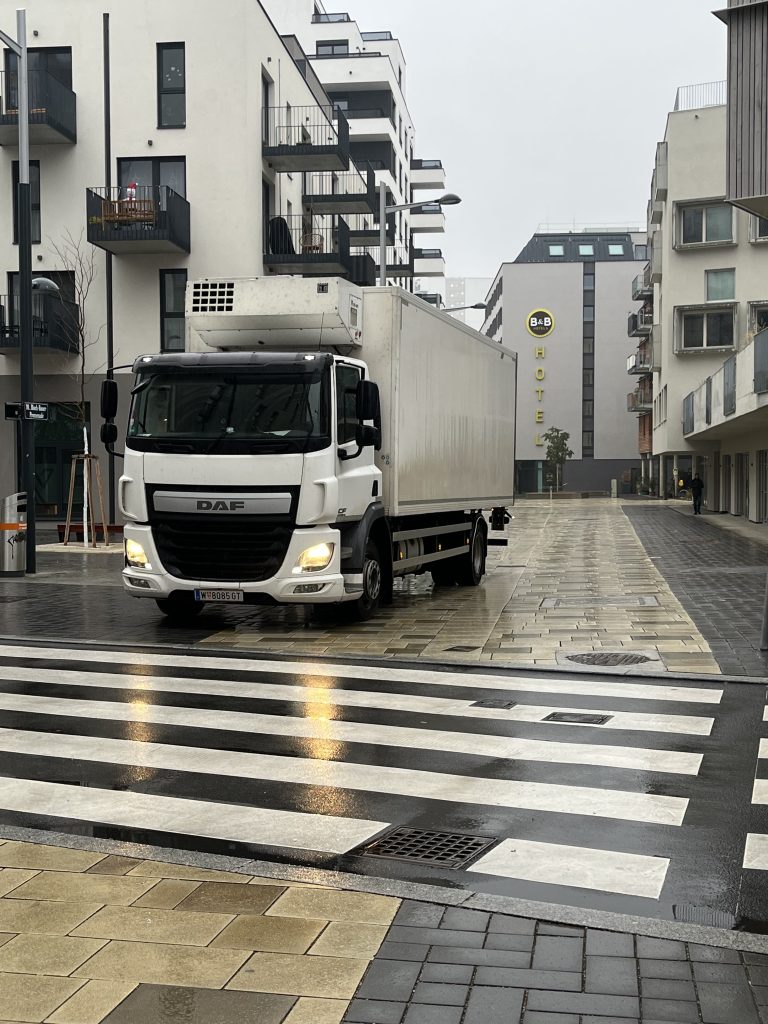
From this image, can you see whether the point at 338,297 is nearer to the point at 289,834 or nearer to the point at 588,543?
the point at 289,834

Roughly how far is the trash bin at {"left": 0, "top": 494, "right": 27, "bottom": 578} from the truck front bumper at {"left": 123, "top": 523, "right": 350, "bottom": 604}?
737 cm

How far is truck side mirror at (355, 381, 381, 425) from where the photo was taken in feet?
41.8

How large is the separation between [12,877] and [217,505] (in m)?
7.32

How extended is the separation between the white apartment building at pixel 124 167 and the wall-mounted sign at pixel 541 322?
69.6 meters

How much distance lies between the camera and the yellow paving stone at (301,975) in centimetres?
386

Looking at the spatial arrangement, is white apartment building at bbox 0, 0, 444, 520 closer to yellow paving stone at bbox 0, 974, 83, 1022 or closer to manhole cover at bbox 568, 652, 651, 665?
manhole cover at bbox 568, 652, 651, 665

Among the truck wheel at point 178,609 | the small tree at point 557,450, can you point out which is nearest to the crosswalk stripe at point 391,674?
the truck wheel at point 178,609

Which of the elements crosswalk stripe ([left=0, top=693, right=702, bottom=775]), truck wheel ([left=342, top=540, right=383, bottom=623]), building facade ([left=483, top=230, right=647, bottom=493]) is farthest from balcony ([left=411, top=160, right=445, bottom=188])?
crosswalk stripe ([left=0, top=693, right=702, bottom=775])

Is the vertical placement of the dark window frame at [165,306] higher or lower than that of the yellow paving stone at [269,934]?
higher

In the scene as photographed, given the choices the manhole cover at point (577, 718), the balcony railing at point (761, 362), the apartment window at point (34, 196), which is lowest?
the manhole cover at point (577, 718)

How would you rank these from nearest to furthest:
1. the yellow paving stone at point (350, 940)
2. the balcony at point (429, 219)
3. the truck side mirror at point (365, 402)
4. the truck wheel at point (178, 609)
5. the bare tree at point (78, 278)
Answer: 1. the yellow paving stone at point (350, 940)
2. the truck side mirror at point (365, 402)
3. the truck wheel at point (178, 609)
4. the bare tree at point (78, 278)
5. the balcony at point (429, 219)

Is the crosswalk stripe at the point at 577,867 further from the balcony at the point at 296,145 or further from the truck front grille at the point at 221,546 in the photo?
the balcony at the point at 296,145

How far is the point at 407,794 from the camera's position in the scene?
6414 mm

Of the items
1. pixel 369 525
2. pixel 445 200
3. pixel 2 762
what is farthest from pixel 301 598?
pixel 445 200
